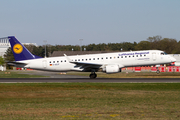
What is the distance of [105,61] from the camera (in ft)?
120

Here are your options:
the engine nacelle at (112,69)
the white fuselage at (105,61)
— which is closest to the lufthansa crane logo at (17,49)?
the white fuselage at (105,61)

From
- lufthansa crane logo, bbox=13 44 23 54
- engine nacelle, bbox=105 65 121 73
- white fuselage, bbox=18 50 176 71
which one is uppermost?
lufthansa crane logo, bbox=13 44 23 54

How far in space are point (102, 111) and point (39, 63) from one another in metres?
27.3

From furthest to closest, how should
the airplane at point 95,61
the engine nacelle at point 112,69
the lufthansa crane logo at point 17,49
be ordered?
the lufthansa crane logo at point 17,49, the airplane at point 95,61, the engine nacelle at point 112,69

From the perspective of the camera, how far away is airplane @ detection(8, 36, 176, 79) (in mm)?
36031

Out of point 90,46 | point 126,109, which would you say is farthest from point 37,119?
point 90,46

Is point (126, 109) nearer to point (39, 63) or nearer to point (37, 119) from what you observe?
point (37, 119)

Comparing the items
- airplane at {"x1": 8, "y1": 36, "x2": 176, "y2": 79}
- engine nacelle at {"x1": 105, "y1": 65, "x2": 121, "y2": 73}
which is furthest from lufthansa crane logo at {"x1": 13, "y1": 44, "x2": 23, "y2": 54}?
engine nacelle at {"x1": 105, "y1": 65, "x2": 121, "y2": 73}

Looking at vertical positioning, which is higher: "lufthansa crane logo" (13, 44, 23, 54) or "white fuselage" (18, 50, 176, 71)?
"lufthansa crane logo" (13, 44, 23, 54)

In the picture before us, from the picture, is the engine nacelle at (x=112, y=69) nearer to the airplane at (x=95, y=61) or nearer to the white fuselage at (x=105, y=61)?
the airplane at (x=95, y=61)

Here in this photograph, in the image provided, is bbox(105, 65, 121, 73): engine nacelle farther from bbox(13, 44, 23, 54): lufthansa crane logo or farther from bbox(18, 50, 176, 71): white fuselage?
bbox(13, 44, 23, 54): lufthansa crane logo

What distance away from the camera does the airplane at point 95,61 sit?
36.0 m

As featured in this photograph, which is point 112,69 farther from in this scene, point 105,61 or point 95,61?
point 95,61

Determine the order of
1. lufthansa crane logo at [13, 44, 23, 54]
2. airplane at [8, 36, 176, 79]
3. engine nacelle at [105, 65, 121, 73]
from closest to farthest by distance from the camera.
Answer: engine nacelle at [105, 65, 121, 73]
airplane at [8, 36, 176, 79]
lufthansa crane logo at [13, 44, 23, 54]
